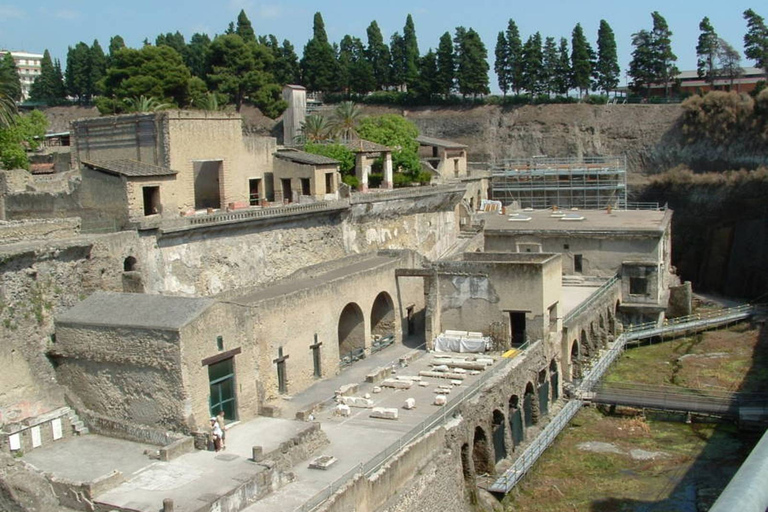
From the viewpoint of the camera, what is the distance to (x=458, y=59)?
238ft

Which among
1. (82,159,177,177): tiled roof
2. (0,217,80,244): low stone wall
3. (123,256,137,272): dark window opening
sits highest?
(82,159,177,177): tiled roof

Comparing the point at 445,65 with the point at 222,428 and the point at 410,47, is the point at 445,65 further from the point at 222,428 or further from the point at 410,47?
the point at 222,428

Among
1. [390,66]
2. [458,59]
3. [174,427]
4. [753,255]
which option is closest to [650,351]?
[753,255]

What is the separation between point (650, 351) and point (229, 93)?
123 feet

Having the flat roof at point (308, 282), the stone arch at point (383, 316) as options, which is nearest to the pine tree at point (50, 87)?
the flat roof at point (308, 282)

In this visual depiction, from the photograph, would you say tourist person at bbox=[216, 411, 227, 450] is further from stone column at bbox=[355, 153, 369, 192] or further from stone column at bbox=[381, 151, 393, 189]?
stone column at bbox=[381, 151, 393, 189]

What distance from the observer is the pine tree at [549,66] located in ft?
233

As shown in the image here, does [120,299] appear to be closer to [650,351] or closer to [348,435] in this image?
[348,435]

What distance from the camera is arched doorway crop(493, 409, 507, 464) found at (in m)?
23.9

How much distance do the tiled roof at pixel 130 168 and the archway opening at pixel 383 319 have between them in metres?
7.94

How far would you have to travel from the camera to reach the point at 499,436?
2412cm

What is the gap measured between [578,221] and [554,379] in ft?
52.3

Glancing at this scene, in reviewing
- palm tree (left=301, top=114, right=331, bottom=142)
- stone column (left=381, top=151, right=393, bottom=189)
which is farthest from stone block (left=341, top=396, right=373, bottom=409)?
palm tree (left=301, top=114, right=331, bottom=142)

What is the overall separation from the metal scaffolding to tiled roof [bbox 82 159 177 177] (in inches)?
1261
